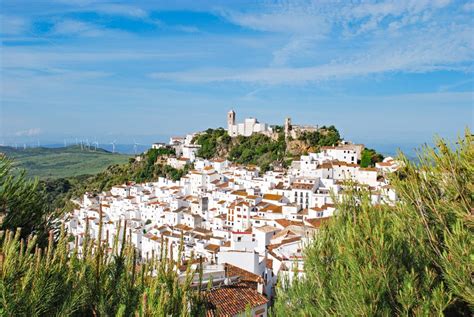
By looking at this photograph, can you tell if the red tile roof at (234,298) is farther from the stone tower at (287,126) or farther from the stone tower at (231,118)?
the stone tower at (231,118)

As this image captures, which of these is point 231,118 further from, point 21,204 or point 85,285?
point 85,285

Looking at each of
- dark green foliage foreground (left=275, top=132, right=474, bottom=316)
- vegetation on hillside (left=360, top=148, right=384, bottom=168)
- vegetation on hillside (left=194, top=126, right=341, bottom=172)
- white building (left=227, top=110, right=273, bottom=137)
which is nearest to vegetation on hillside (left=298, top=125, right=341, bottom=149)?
vegetation on hillside (left=194, top=126, right=341, bottom=172)

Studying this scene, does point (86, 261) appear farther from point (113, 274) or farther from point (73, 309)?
point (73, 309)

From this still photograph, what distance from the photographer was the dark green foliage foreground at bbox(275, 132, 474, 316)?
5.23 metres

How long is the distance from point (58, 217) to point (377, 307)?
705 centimetres

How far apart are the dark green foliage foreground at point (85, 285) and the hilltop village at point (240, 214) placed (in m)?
4.44

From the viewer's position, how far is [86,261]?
4.53 m

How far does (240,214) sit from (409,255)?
101 ft

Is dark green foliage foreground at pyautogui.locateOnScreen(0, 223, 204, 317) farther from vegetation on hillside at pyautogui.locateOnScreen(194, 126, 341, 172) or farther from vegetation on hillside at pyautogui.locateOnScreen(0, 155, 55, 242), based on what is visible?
vegetation on hillside at pyautogui.locateOnScreen(194, 126, 341, 172)

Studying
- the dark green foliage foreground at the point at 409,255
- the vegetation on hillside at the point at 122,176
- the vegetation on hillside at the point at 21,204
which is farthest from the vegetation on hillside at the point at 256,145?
the dark green foliage foreground at the point at 409,255

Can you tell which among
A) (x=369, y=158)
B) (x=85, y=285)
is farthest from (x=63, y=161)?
(x=85, y=285)

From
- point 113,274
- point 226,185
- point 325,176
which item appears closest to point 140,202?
point 226,185

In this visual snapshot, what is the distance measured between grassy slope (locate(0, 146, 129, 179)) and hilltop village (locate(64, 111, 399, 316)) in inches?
2250

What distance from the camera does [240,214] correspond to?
36.2 meters
